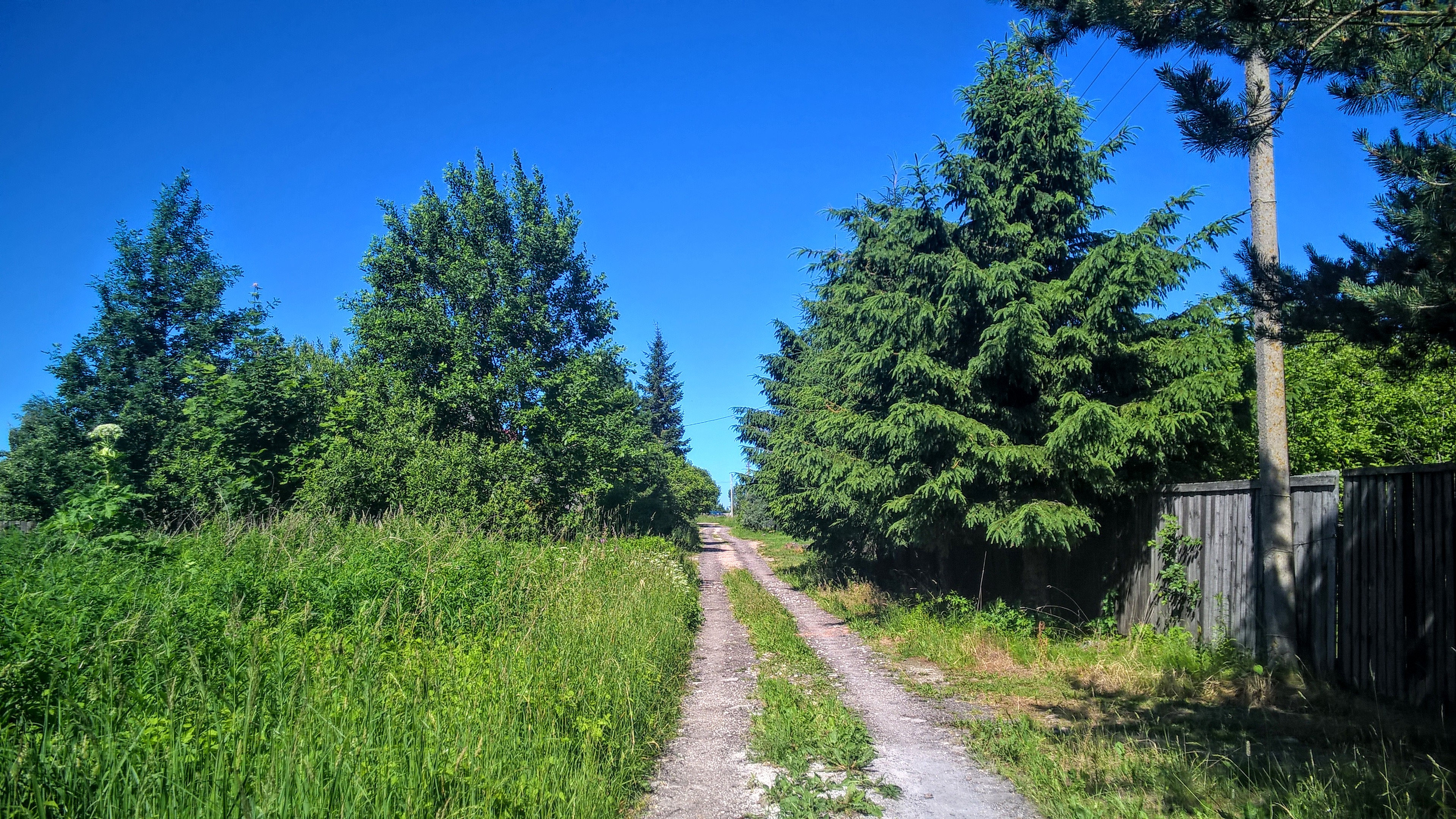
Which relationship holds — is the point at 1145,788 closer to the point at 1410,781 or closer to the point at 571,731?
the point at 1410,781

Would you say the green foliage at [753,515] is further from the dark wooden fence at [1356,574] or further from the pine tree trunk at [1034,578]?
the dark wooden fence at [1356,574]

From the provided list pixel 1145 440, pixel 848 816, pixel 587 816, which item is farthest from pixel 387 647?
pixel 1145 440

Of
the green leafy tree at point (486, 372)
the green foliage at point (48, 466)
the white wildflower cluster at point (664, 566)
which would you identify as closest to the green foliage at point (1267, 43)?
the white wildflower cluster at point (664, 566)

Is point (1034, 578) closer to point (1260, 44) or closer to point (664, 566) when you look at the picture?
point (664, 566)

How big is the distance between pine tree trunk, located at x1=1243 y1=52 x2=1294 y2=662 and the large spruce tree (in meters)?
0.83

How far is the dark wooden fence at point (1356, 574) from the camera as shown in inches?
210

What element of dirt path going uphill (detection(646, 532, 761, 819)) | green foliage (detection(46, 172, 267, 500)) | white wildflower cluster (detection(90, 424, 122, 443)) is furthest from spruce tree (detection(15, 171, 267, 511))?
dirt path going uphill (detection(646, 532, 761, 819))

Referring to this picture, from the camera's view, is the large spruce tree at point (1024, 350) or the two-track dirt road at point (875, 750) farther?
the large spruce tree at point (1024, 350)

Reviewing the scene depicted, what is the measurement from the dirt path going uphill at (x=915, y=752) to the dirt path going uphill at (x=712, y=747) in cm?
18

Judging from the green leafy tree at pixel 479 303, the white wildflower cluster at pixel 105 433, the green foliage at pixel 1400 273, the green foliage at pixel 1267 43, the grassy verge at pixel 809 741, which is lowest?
the grassy verge at pixel 809 741

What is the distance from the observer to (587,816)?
3.72 meters

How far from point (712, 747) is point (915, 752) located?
155 cm

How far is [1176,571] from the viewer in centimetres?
808

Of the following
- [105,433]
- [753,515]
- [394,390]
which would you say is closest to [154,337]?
[394,390]
